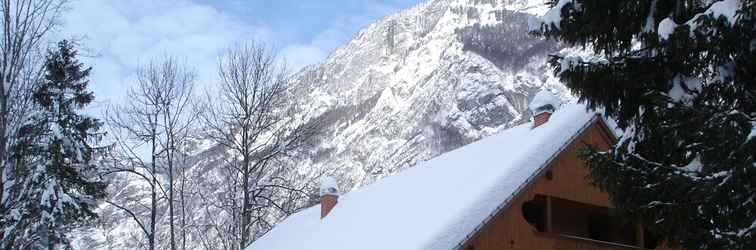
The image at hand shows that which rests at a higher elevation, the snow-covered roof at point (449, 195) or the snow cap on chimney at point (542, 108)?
the snow cap on chimney at point (542, 108)

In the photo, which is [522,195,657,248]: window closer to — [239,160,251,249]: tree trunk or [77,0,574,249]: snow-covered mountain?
[239,160,251,249]: tree trunk

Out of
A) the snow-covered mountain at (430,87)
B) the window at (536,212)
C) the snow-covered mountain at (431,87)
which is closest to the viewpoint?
the window at (536,212)

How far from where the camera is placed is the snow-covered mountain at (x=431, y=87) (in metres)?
135

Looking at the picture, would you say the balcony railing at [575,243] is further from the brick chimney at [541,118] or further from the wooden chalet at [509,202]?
the brick chimney at [541,118]

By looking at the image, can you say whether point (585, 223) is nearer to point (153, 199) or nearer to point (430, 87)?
point (153, 199)

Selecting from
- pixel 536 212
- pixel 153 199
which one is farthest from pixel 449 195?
pixel 153 199

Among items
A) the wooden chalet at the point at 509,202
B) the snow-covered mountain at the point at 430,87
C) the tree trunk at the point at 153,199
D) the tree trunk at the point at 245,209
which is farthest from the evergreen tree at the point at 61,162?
the snow-covered mountain at the point at 430,87

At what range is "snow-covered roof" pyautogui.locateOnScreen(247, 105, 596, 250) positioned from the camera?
1245cm

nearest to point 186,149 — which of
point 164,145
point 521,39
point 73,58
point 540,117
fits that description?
point 164,145

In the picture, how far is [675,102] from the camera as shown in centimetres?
862

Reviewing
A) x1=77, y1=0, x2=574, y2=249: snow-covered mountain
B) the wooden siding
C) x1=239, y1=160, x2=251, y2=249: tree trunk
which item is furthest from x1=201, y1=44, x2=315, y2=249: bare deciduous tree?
x1=77, y1=0, x2=574, y2=249: snow-covered mountain

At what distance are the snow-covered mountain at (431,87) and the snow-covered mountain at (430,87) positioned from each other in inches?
8.0

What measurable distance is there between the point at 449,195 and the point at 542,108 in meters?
3.30

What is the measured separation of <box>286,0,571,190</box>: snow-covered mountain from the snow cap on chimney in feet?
305
